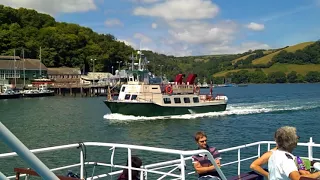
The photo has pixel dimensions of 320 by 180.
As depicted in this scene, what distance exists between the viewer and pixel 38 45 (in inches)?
5999

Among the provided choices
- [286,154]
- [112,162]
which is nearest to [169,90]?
[112,162]

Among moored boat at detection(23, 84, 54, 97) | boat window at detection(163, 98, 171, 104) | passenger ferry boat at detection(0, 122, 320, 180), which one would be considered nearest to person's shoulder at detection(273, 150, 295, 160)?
passenger ferry boat at detection(0, 122, 320, 180)

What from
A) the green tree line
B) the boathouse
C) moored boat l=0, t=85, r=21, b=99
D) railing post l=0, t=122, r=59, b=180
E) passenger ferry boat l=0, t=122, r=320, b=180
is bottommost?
moored boat l=0, t=85, r=21, b=99

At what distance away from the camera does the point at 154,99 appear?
46.1 m

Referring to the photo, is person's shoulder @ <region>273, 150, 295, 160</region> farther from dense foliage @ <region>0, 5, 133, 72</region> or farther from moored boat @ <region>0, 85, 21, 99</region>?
dense foliage @ <region>0, 5, 133, 72</region>

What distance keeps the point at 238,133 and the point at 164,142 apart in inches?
310

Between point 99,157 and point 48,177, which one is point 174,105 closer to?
point 99,157

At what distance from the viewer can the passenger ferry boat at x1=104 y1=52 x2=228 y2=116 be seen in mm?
45094

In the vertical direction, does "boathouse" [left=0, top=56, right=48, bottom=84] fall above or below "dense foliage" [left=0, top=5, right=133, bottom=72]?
below

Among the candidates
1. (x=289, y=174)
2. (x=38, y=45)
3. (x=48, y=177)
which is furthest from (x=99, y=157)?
(x=38, y=45)

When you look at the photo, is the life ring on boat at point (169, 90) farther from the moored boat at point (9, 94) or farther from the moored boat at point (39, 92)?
the moored boat at point (39, 92)

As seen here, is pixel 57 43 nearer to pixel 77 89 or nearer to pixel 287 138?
pixel 77 89

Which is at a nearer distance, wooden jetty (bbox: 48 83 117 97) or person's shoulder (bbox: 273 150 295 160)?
person's shoulder (bbox: 273 150 295 160)

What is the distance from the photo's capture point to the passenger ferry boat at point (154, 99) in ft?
148
